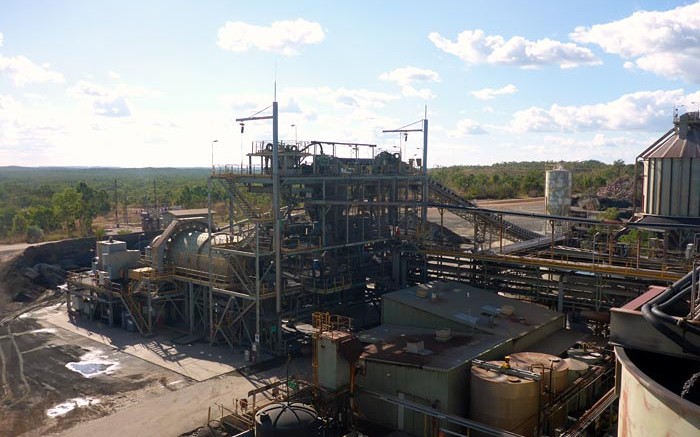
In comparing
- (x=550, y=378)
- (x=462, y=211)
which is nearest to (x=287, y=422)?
(x=550, y=378)

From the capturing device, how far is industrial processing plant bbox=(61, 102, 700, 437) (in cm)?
1716

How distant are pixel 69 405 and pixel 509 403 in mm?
16748

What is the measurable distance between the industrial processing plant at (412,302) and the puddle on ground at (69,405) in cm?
565

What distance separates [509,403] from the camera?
59.6ft

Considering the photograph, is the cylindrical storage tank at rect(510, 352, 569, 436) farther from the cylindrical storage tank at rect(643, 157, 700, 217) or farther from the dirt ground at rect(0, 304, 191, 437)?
the dirt ground at rect(0, 304, 191, 437)

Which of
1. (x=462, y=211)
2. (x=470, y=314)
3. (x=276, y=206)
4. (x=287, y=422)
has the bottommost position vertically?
(x=287, y=422)

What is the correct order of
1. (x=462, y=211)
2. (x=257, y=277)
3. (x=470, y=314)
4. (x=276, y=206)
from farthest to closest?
(x=462, y=211)
(x=276, y=206)
(x=257, y=277)
(x=470, y=314)

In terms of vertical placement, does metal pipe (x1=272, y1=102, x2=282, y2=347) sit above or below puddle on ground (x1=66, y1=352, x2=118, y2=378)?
above

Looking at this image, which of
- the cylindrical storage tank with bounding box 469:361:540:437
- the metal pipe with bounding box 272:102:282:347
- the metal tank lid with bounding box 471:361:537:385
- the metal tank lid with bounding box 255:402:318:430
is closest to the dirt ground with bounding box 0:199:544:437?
the metal pipe with bounding box 272:102:282:347

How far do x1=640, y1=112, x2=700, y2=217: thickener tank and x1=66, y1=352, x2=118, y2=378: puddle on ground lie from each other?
2604 centimetres

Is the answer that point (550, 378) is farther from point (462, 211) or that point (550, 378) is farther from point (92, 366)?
point (92, 366)

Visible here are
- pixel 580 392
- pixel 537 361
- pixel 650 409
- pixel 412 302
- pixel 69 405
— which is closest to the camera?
pixel 650 409

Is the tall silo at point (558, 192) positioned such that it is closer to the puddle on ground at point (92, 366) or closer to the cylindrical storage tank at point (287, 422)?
the puddle on ground at point (92, 366)

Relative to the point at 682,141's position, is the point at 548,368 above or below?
below
